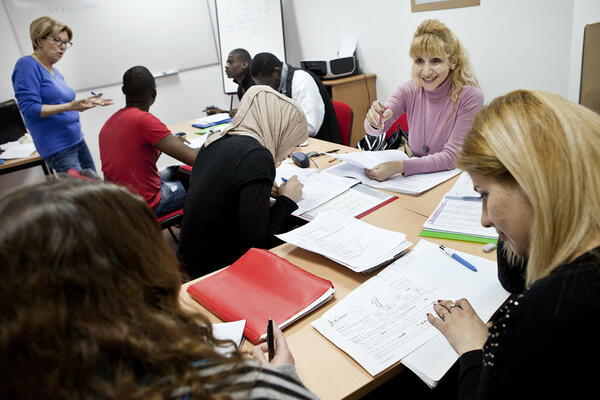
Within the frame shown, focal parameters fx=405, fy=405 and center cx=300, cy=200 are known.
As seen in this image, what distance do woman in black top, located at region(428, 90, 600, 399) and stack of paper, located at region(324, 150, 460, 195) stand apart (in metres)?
0.89

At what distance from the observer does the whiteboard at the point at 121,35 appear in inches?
160

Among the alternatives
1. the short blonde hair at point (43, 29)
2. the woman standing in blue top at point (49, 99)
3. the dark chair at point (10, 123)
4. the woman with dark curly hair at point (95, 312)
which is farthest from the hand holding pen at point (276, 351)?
the dark chair at point (10, 123)

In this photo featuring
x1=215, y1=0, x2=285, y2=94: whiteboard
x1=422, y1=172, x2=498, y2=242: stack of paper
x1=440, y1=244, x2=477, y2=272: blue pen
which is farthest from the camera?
x1=215, y1=0, x2=285, y2=94: whiteboard

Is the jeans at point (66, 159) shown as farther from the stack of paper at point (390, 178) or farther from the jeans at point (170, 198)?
the stack of paper at point (390, 178)

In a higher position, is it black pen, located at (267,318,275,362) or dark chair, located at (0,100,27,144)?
dark chair, located at (0,100,27,144)

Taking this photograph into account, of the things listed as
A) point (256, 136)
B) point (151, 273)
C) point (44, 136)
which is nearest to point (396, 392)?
point (256, 136)

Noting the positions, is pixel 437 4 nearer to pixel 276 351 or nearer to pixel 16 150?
pixel 276 351

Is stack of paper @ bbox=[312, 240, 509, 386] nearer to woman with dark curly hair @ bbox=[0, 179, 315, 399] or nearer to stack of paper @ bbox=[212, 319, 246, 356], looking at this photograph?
stack of paper @ bbox=[212, 319, 246, 356]

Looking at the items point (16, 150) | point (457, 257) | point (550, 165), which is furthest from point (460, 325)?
point (16, 150)

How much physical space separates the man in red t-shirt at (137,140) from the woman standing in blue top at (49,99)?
0.85m

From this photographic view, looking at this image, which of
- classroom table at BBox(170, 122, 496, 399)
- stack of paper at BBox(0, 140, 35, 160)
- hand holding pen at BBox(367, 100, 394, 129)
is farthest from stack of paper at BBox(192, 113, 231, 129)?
classroom table at BBox(170, 122, 496, 399)

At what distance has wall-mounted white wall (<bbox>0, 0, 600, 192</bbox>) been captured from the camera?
2.52 m

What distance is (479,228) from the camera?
53.1 inches

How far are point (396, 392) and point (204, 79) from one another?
4487 millimetres
